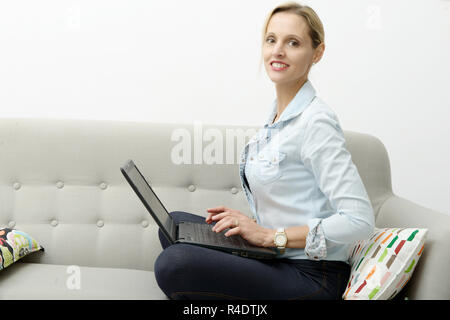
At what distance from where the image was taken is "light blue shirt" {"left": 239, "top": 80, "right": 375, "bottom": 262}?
42.6 inches

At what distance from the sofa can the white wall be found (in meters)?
0.29

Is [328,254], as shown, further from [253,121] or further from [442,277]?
[253,121]

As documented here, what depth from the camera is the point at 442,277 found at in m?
1.13

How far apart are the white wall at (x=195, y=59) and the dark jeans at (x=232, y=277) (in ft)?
3.16

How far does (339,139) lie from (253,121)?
2.98 ft

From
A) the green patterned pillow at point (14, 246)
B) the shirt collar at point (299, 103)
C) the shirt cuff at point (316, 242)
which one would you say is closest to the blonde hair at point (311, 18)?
the shirt collar at point (299, 103)

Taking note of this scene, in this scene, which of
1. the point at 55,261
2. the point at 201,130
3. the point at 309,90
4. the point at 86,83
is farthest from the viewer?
the point at 86,83

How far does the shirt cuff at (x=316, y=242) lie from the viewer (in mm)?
1109

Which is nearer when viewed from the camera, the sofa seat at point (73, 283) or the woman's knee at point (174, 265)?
the woman's knee at point (174, 265)

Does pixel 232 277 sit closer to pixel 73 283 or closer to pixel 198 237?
pixel 198 237

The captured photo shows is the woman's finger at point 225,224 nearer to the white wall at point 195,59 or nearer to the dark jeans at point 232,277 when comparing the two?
the dark jeans at point 232,277

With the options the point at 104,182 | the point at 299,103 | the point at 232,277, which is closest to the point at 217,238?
the point at 232,277

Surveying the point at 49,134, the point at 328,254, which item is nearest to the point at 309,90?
the point at 328,254

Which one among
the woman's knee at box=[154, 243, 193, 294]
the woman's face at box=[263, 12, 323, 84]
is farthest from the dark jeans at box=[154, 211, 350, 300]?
the woman's face at box=[263, 12, 323, 84]
